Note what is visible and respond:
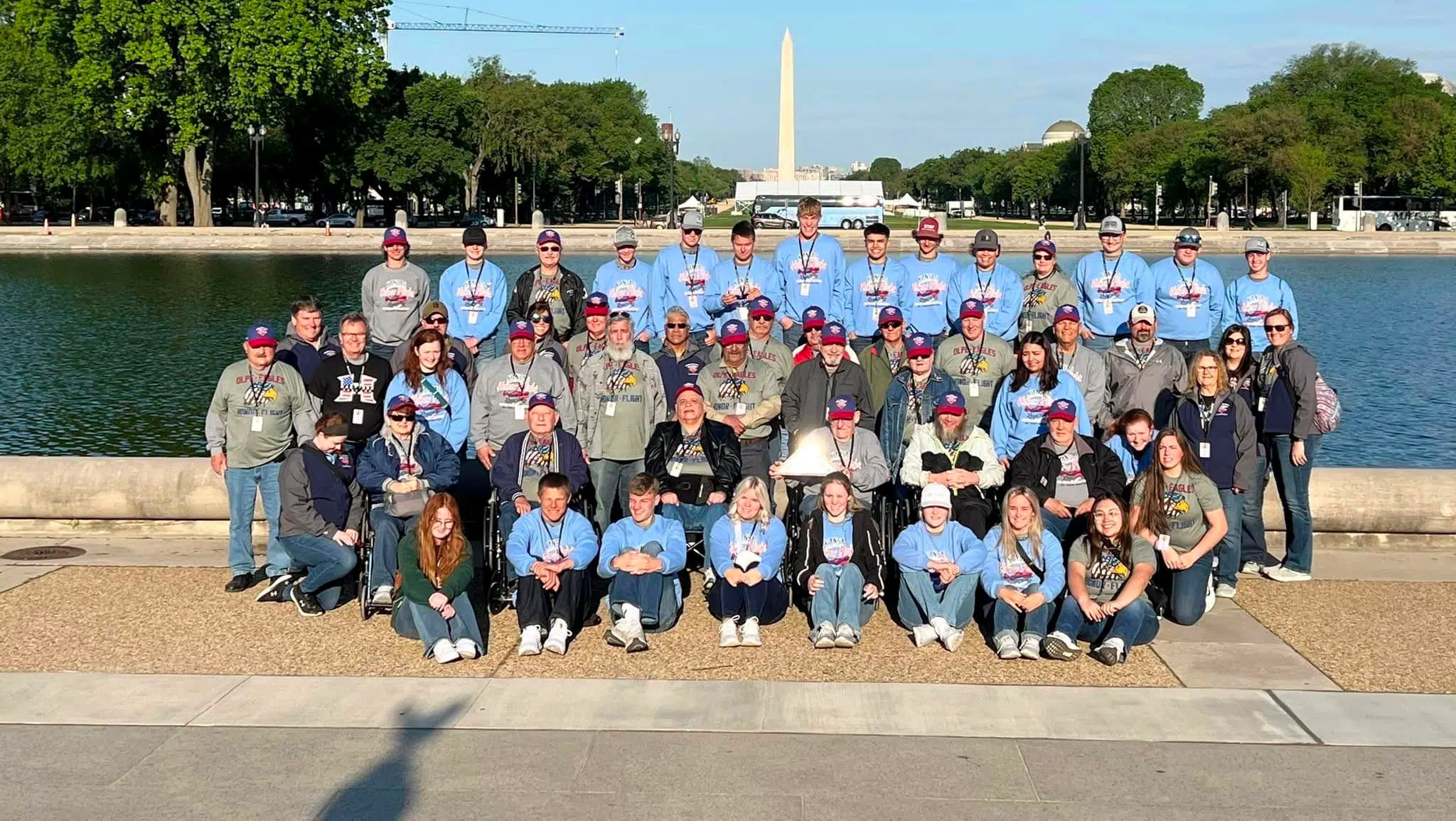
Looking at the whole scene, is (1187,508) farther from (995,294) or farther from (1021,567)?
(995,294)

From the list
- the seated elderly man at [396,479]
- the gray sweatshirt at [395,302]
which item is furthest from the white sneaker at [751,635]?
the gray sweatshirt at [395,302]

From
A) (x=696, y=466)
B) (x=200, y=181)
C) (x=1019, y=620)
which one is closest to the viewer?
(x=1019, y=620)

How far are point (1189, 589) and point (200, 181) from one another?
71840 millimetres

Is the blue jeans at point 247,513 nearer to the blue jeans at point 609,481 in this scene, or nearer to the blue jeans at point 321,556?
the blue jeans at point 321,556

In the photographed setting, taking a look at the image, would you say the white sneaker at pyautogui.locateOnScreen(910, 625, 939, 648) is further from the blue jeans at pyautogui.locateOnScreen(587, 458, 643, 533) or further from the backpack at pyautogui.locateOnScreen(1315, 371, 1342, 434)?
the backpack at pyautogui.locateOnScreen(1315, 371, 1342, 434)

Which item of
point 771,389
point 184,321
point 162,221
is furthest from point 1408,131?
point 771,389

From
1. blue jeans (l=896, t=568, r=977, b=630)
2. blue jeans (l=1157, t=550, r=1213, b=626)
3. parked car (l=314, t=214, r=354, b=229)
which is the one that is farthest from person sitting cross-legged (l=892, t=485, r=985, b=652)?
parked car (l=314, t=214, r=354, b=229)

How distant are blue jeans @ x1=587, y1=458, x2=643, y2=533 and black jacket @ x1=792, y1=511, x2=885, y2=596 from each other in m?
1.65

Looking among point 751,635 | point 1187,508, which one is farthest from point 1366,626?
point 751,635

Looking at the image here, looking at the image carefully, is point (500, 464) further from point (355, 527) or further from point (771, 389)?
point (771, 389)

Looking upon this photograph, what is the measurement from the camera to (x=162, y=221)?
78812 mm

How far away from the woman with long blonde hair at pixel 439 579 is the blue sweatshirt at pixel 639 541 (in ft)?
2.85

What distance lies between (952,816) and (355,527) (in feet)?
16.8

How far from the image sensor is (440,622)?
830 centimetres
